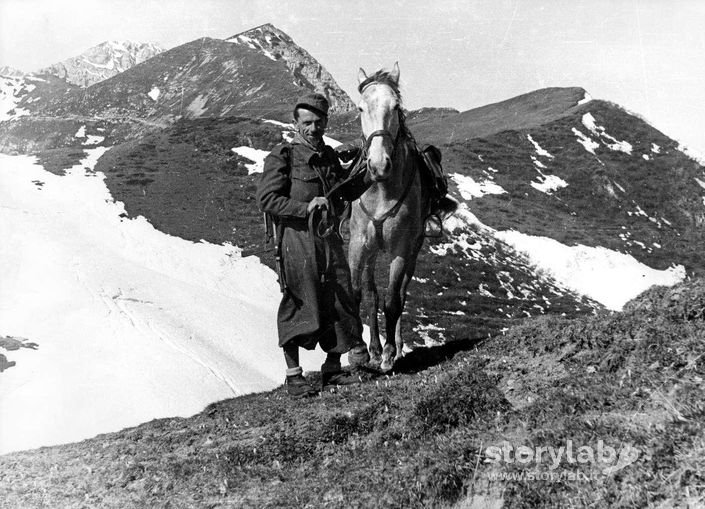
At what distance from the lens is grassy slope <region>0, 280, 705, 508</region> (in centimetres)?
439

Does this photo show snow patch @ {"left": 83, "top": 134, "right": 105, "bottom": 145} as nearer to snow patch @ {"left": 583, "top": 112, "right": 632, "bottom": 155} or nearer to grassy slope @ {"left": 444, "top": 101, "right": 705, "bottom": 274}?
grassy slope @ {"left": 444, "top": 101, "right": 705, "bottom": 274}

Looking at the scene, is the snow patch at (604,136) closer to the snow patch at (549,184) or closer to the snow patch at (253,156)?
→ the snow patch at (549,184)

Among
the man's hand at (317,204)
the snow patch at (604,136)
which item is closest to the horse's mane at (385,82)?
the man's hand at (317,204)

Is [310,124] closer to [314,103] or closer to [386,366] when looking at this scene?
[314,103]

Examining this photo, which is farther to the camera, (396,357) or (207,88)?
(207,88)

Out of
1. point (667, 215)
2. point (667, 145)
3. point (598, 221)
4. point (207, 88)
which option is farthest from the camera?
point (207, 88)

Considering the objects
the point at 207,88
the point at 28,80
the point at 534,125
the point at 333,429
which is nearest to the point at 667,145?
the point at 534,125

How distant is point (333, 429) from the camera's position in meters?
6.59

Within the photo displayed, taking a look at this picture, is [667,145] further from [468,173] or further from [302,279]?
[302,279]

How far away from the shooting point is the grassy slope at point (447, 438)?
4.39 metres

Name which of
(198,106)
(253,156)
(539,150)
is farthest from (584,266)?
(198,106)

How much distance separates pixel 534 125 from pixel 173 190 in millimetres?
38564

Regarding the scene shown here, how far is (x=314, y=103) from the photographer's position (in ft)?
28.8

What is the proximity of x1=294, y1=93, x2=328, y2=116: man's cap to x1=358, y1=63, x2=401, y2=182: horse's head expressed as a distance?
51 centimetres
